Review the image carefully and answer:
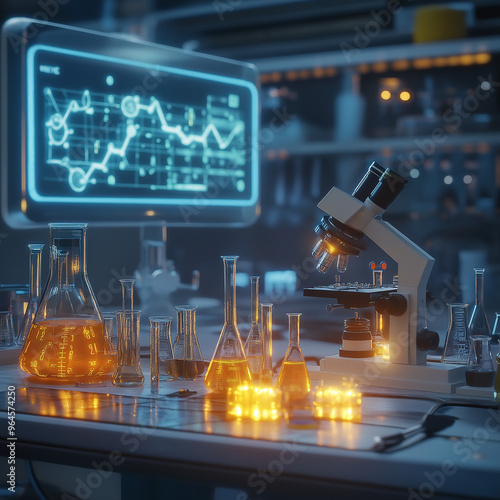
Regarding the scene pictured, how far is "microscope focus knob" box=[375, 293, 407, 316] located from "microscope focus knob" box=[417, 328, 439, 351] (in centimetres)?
5

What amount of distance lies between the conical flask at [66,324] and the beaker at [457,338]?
1.87 ft

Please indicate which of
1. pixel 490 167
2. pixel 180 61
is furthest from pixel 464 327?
pixel 490 167

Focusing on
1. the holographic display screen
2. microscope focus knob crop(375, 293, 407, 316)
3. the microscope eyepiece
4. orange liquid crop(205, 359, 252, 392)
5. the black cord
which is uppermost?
the holographic display screen

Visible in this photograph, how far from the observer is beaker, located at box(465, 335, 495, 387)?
1.22m

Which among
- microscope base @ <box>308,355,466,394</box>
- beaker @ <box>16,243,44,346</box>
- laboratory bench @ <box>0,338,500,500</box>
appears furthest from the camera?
beaker @ <box>16,243,44,346</box>

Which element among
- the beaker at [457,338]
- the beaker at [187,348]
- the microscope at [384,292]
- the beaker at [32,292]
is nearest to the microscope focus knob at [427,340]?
the microscope at [384,292]

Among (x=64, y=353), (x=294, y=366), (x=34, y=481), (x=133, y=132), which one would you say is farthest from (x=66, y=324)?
(x=133, y=132)

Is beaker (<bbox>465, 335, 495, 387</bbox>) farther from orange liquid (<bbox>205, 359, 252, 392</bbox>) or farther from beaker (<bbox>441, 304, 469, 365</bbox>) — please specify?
orange liquid (<bbox>205, 359, 252, 392</bbox>)

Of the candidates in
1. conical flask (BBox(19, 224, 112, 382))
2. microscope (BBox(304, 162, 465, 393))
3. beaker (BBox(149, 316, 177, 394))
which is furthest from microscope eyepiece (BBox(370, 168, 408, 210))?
conical flask (BBox(19, 224, 112, 382))

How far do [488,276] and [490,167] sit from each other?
0.53 m

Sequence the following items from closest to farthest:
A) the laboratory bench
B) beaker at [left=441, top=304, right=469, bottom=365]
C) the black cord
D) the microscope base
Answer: the laboratory bench, the black cord, the microscope base, beaker at [left=441, top=304, right=469, bottom=365]

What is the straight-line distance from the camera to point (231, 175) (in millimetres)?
2076

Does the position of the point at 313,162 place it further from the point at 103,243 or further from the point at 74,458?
the point at 74,458

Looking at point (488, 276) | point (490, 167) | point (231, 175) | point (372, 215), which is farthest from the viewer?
point (490, 167)
